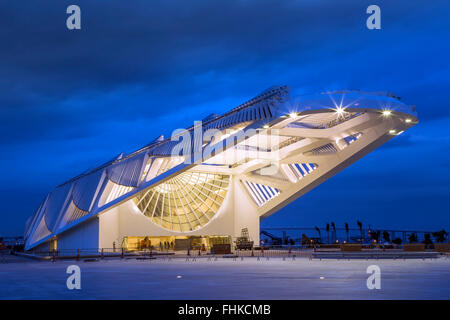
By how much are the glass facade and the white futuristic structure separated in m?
0.09

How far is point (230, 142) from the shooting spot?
29.7 meters

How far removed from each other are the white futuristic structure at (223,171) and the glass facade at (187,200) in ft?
0.30

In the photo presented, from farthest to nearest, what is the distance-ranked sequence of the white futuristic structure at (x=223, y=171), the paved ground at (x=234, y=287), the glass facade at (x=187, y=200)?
the glass facade at (x=187, y=200) < the white futuristic structure at (x=223, y=171) < the paved ground at (x=234, y=287)

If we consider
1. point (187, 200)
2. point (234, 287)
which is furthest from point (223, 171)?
point (234, 287)

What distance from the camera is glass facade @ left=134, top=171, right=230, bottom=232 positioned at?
46.7 metres

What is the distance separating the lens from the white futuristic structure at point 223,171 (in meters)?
28.1

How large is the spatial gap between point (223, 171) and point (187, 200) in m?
5.92

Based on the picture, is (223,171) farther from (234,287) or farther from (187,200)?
(234,287)

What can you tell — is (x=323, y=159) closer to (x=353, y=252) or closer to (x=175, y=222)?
(x=353, y=252)

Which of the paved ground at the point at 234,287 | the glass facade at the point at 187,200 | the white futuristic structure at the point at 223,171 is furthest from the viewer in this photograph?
the glass facade at the point at 187,200

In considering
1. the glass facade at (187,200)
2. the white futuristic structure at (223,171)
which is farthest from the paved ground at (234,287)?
the glass facade at (187,200)

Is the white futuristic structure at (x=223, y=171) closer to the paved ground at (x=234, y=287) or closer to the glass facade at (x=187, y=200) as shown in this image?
the glass facade at (x=187, y=200)

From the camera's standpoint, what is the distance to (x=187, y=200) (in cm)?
4866

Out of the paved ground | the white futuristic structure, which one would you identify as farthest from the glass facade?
the paved ground
